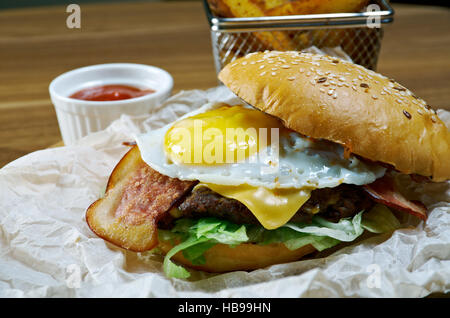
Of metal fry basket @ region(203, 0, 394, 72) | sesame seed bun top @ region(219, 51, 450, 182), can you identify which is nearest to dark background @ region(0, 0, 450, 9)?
metal fry basket @ region(203, 0, 394, 72)

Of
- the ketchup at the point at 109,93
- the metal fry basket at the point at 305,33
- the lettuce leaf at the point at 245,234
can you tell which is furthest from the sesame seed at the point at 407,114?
the ketchup at the point at 109,93

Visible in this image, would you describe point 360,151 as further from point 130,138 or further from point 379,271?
point 130,138

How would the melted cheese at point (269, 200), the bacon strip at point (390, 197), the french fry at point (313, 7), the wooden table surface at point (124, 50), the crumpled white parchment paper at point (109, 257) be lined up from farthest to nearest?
the wooden table surface at point (124, 50), the french fry at point (313, 7), the bacon strip at point (390, 197), the melted cheese at point (269, 200), the crumpled white parchment paper at point (109, 257)

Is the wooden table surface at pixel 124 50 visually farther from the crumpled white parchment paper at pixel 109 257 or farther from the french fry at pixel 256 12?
the french fry at pixel 256 12

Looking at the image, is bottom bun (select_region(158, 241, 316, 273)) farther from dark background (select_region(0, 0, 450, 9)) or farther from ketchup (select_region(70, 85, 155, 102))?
dark background (select_region(0, 0, 450, 9))

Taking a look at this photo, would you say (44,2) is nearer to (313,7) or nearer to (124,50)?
(124,50)

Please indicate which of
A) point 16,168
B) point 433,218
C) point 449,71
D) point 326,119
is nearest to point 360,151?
point 326,119

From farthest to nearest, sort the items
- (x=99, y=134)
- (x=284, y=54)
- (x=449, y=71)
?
(x=449, y=71)
(x=99, y=134)
(x=284, y=54)
